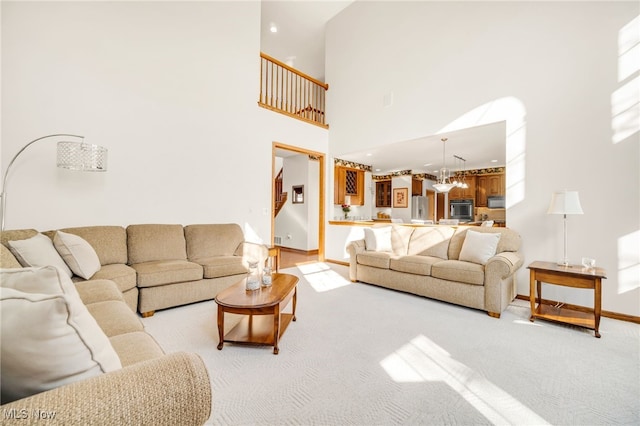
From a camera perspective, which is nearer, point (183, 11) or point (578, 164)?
point (578, 164)

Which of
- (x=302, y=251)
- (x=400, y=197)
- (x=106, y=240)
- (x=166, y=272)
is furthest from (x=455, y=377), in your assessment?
(x=400, y=197)

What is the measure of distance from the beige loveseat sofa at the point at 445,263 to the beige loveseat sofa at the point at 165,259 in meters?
1.64

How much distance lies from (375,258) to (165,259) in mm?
2796

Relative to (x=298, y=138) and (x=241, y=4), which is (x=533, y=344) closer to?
(x=298, y=138)

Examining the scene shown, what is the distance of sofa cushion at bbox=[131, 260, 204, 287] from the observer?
281 cm

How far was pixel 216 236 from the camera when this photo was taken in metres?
3.83

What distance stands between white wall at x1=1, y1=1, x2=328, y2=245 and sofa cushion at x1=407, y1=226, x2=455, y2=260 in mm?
2494

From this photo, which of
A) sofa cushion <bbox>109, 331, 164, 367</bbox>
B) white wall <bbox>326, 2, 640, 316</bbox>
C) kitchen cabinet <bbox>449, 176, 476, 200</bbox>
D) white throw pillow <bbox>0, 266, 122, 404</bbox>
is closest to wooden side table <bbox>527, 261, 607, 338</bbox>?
white wall <bbox>326, 2, 640, 316</bbox>

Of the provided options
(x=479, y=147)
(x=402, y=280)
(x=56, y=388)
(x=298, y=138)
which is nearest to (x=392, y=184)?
(x=479, y=147)

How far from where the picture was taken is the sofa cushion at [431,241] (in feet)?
12.4

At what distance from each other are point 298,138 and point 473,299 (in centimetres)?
400

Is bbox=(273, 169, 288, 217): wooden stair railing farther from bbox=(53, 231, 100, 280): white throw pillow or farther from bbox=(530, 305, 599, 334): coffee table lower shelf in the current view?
bbox=(530, 305, 599, 334): coffee table lower shelf

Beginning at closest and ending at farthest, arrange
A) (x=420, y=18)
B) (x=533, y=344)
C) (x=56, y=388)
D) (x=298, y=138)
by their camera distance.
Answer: (x=56, y=388)
(x=533, y=344)
(x=420, y=18)
(x=298, y=138)

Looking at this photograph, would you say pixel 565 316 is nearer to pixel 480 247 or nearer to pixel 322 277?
pixel 480 247
